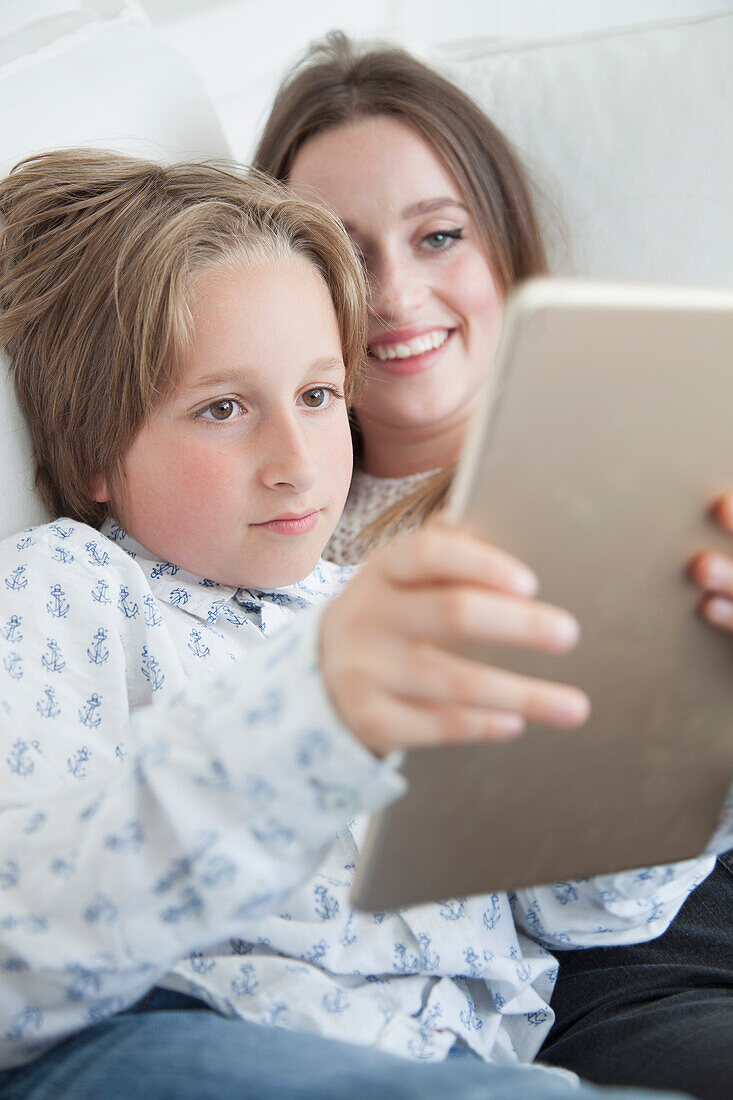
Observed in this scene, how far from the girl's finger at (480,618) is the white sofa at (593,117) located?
76cm

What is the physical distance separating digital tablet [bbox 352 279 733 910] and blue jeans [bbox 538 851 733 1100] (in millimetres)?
132

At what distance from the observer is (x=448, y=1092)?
0.43 meters

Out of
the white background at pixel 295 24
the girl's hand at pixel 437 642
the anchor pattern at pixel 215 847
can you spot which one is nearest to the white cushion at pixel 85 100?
the anchor pattern at pixel 215 847

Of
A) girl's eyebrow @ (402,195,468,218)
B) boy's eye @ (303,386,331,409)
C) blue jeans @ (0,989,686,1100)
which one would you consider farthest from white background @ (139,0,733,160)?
blue jeans @ (0,989,686,1100)

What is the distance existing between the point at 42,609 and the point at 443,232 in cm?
65

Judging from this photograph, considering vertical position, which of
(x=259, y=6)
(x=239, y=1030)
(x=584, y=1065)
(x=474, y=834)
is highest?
(x=259, y=6)

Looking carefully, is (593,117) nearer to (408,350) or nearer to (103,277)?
(408,350)

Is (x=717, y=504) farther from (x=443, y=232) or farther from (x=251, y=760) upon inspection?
(x=443, y=232)

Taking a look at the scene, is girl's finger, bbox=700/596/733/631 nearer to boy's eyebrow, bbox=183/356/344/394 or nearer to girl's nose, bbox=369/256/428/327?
boy's eyebrow, bbox=183/356/344/394

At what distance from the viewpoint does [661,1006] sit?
0.66 meters

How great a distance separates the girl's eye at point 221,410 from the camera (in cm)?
72

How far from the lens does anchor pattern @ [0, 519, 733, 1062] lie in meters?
0.43

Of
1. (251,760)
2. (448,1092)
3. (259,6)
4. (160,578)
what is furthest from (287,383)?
(259,6)

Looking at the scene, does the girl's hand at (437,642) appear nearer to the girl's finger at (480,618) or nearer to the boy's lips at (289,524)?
the girl's finger at (480,618)
